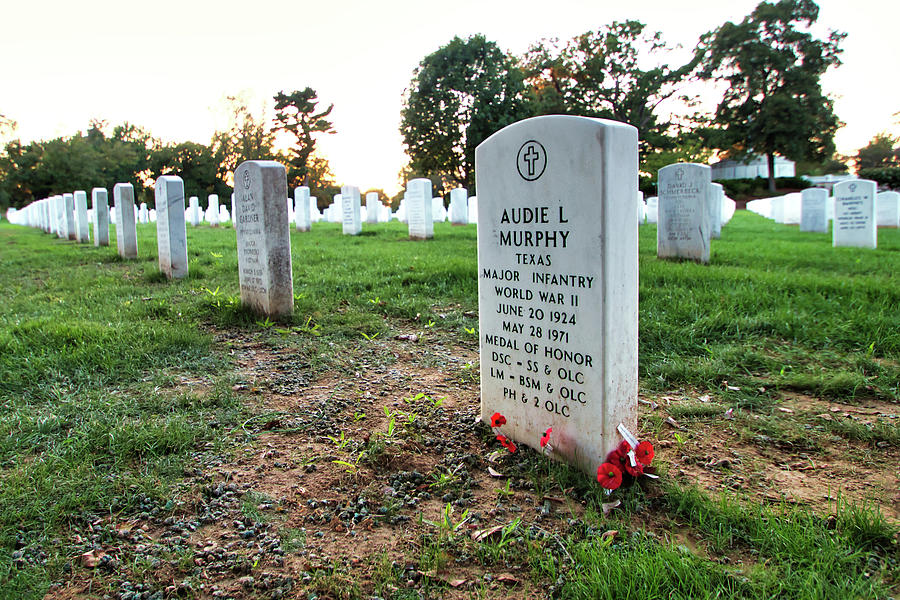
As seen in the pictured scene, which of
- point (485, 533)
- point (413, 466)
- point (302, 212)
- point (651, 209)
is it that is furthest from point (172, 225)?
point (651, 209)

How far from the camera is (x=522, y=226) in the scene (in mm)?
2781

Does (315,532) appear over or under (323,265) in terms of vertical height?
under

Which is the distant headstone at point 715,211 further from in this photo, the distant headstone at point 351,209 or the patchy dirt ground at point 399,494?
the patchy dirt ground at point 399,494

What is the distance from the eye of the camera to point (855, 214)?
436 inches

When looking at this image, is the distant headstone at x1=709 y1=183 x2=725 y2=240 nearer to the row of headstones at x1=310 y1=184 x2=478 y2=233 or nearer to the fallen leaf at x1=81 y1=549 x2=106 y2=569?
the row of headstones at x1=310 y1=184 x2=478 y2=233

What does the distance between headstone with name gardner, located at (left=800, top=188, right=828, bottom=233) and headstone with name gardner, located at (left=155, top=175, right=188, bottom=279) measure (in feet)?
50.8

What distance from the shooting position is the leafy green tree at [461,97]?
119ft

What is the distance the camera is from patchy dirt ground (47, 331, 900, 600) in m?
1.92

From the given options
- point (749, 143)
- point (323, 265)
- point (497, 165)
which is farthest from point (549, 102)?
point (497, 165)

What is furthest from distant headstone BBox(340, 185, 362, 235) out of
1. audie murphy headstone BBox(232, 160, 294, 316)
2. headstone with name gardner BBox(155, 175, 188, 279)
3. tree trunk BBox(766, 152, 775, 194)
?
tree trunk BBox(766, 152, 775, 194)

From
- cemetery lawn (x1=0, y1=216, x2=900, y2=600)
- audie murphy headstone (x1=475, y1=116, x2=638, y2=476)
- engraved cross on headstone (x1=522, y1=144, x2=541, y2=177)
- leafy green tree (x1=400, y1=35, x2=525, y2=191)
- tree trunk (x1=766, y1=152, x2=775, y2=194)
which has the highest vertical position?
leafy green tree (x1=400, y1=35, x2=525, y2=191)

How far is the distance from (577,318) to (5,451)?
277 cm

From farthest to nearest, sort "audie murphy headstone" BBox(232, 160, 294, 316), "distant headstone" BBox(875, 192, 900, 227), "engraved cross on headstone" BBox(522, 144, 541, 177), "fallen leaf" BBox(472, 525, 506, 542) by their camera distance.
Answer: "distant headstone" BBox(875, 192, 900, 227)
"audie murphy headstone" BBox(232, 160, 294, 316)
"engraved cross on headstone" BBox(522, 144, 541, 177)
"fallen leaf" BBox(472, 525, 506, 542)

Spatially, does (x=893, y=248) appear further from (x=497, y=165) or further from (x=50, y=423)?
(x=50, y=423)
